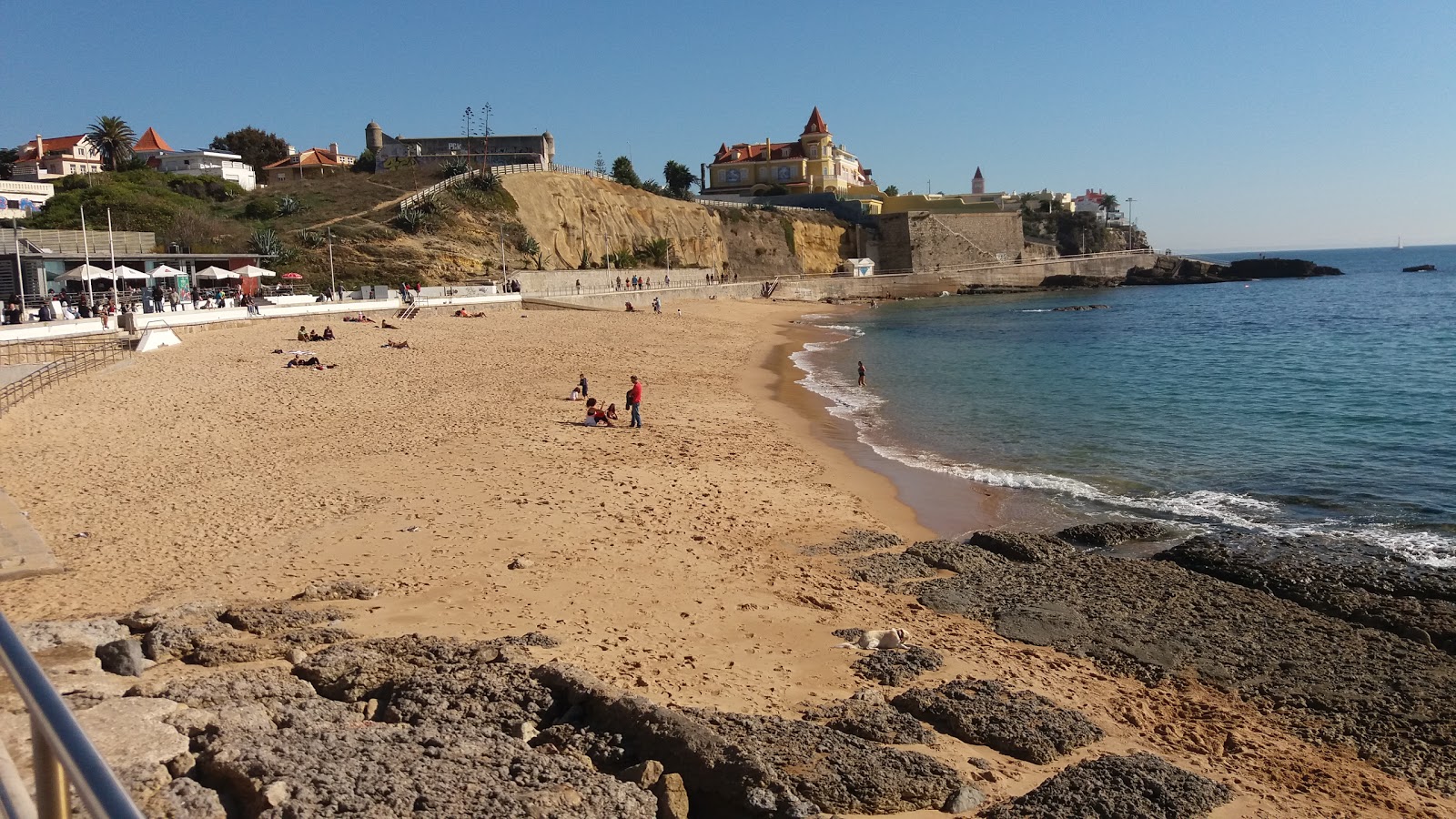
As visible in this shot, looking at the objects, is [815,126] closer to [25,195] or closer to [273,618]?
[25,195]

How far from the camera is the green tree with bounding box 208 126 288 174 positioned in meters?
81.2

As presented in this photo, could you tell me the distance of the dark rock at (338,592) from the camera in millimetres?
8328

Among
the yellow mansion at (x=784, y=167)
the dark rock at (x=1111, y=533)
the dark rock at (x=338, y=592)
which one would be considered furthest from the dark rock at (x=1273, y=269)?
the dark rock at (x=338, y=592)

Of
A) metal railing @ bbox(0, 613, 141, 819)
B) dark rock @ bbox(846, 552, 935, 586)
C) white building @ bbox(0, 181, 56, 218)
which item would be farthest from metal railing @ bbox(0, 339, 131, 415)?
white building @ bbox(0, 181, 56, 218)

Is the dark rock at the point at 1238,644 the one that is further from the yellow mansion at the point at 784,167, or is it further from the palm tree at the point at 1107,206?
the palm tree at the point at 1107,206

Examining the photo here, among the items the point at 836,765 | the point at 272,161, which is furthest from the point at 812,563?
the point at 272,161

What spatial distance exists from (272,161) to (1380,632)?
88.4 m

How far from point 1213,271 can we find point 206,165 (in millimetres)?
96880

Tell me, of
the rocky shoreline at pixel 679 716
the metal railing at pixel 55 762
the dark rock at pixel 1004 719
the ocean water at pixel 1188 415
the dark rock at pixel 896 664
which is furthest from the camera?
the ocean water at pixel 1188 415

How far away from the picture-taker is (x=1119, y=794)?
575cm

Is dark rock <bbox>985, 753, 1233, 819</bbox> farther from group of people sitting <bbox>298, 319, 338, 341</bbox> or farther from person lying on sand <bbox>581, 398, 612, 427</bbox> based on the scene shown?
group of people sitting <bbox>298, 319, 338, 341</bbox>

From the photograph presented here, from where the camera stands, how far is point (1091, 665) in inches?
330

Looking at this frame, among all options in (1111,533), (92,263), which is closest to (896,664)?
→ (1111,533)

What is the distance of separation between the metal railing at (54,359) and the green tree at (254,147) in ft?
211
